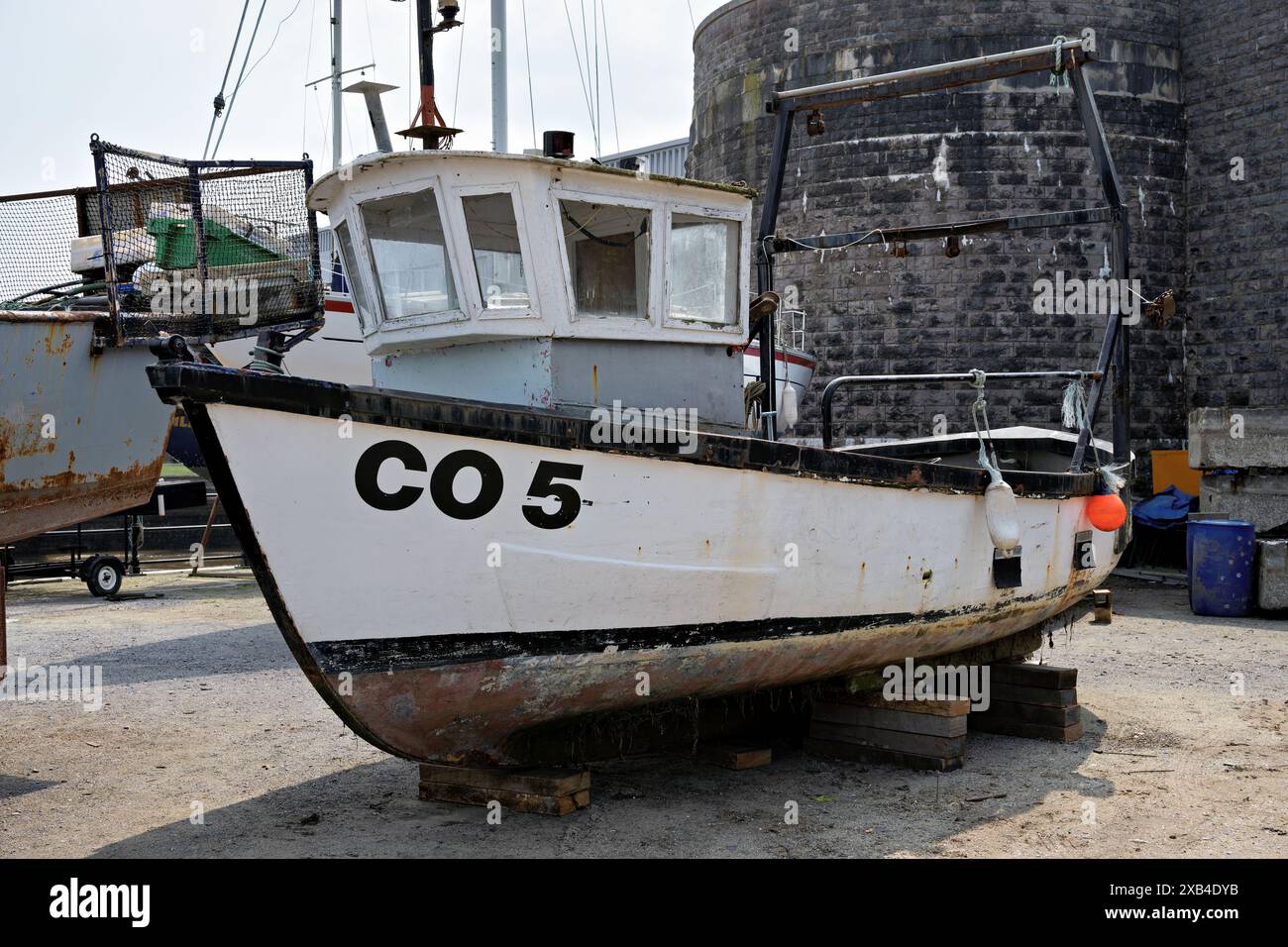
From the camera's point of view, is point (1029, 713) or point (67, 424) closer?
point (1029, 713)

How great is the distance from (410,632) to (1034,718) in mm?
3569

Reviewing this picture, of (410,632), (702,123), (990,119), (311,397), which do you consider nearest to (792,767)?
(410,632)

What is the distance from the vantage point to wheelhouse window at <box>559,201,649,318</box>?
5199mm

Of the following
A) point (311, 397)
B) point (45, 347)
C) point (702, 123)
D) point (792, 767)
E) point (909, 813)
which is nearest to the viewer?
point (311, 397)

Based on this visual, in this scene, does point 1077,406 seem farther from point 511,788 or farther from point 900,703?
point 511,788

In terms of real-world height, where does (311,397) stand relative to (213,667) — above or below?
above

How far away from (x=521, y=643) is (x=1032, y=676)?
3.25 metres

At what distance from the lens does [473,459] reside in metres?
4.27

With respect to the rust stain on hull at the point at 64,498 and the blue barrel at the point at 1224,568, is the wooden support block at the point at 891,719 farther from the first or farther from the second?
Result: the blue barrel at the point at 1224,568

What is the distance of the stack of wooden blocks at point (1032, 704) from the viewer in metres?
6.15

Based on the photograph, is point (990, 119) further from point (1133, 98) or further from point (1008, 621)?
point (1008, 621)

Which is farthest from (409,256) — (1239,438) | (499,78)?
(1239,438)

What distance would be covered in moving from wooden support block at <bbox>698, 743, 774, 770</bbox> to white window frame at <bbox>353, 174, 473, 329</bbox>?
231cm

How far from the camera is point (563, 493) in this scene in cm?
438
